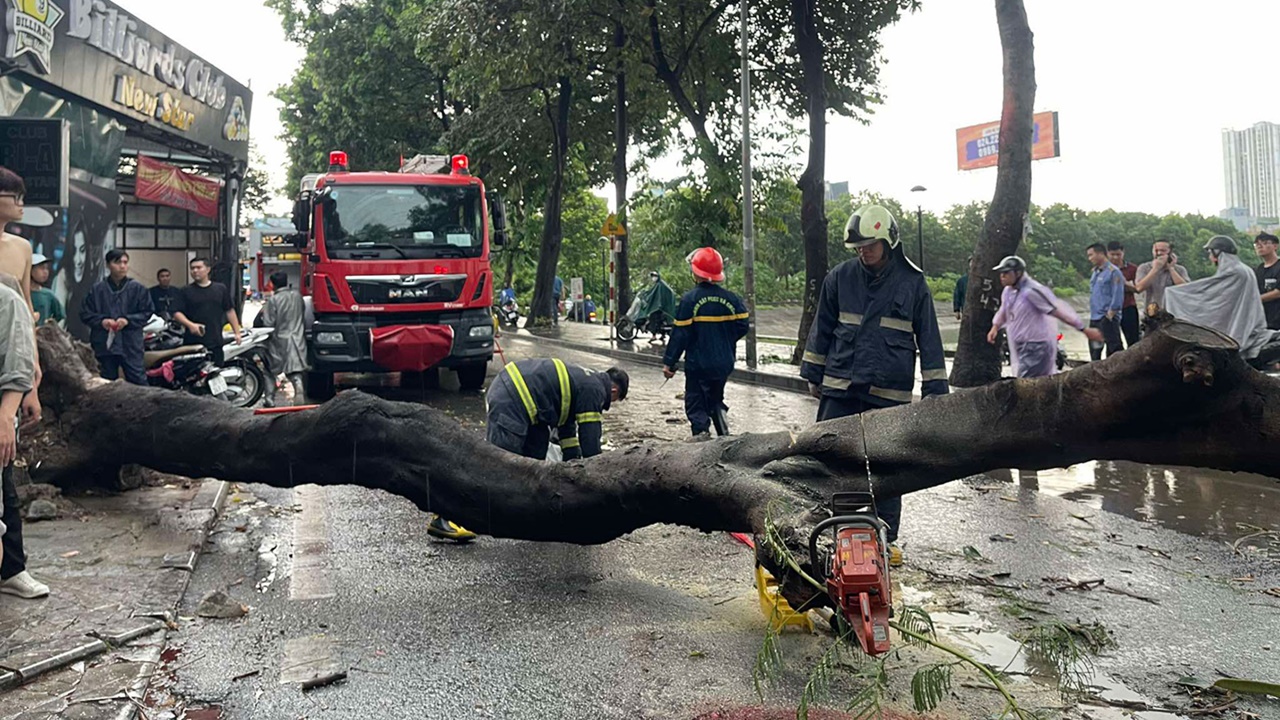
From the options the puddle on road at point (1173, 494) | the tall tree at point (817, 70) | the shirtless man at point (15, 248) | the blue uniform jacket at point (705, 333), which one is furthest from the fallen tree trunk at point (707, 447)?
the tall tree at point (817, 70)

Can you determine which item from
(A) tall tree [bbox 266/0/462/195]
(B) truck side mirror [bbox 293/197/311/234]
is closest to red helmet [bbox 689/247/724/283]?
(B) truck side mirror [bbox 293/197/311/234]

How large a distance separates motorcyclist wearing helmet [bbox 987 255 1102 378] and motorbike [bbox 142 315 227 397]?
8095 mm

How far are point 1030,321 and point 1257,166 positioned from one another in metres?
94.5

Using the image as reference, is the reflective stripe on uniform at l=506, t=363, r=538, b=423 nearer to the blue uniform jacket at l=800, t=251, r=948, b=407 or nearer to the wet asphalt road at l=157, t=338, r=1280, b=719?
the wet asphalt road at l=157, t=338, r=1280, b=719

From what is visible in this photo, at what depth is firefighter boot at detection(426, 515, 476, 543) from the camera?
5852 millimetres

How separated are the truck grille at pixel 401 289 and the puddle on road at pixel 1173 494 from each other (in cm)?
683

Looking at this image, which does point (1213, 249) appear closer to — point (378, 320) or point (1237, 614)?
point (1237, 614)

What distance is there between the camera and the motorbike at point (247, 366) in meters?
11.5

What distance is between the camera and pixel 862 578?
3.00 m

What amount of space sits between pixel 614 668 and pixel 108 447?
168 inches

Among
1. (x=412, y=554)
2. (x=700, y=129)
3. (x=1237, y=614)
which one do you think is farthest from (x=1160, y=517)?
(x=700, y=129)

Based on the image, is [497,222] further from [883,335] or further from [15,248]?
[883,335]

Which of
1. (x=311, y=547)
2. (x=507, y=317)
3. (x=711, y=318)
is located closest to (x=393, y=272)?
(x=711, y=318)

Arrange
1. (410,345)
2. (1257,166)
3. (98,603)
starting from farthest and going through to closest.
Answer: (1257,166) → (410,345) → (98,603)
